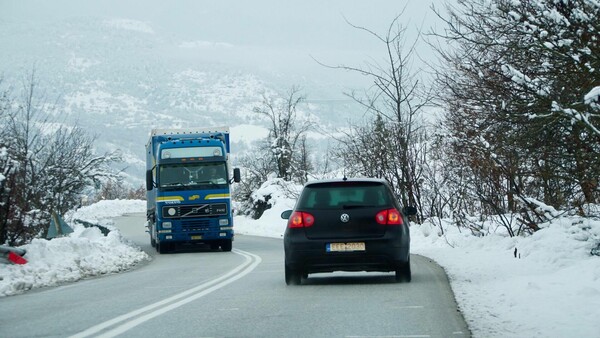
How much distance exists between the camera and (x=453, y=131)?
20.4 meters

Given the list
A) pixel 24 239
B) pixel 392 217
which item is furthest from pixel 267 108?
pixel 392 217

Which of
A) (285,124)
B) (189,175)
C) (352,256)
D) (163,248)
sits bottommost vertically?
(352,256)

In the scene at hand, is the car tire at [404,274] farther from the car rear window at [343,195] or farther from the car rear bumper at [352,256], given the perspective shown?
the car rear window at [343,195]

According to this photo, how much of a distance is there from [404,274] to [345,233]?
109 cm

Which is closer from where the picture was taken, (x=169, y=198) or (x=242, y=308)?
(x=242, y=308)

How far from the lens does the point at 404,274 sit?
14008 mm

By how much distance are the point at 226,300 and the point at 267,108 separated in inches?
2071

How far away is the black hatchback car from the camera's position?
45.2ft

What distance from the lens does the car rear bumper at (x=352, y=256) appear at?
542 inches

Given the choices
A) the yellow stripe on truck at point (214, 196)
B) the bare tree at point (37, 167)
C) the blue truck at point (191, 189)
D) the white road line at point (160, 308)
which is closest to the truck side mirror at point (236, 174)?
the blue truck at point (191, 189)

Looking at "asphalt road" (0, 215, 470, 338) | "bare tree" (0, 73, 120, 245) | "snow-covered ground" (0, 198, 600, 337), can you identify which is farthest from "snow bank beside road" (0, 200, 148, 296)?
"bare tree" (0, 73, 120, 245)

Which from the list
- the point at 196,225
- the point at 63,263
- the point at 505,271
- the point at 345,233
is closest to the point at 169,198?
the point at 196,225

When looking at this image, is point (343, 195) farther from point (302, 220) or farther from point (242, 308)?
point (242, 308)

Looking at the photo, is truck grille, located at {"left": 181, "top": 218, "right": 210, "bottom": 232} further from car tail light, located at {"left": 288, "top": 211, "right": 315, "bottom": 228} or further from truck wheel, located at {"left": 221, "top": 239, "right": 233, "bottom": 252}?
car tail light, located at {"left": 288, "top": 211, "right": 315, "bottom": 228}
